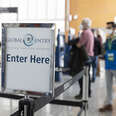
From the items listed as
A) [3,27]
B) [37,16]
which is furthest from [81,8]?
[3,27]

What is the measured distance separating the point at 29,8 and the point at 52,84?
576 centimetres

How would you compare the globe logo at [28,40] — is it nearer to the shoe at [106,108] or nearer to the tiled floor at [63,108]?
the tiled floor at [63,108]

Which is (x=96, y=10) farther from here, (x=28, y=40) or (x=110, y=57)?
(x=28, y=40)

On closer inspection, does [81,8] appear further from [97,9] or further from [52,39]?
[52,39]

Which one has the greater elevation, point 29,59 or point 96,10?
point 96,10

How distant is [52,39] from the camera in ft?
4.88

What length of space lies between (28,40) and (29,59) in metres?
0.12

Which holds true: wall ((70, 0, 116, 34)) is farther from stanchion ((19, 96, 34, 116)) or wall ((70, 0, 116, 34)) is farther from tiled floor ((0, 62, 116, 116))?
stanchion ((19, 96, 34, 116))

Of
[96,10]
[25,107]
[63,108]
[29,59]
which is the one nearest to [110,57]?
[63,108]

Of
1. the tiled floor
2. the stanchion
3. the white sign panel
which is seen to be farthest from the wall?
the stanchion

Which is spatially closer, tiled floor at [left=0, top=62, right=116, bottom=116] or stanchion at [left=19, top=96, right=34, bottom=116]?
stanchion at [left=19, top=96, right=34, bottom=116]

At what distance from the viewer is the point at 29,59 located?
152cm

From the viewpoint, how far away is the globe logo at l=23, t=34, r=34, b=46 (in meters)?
1.52

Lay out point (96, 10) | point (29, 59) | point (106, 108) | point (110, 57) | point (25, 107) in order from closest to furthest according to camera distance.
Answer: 1. point (25, 107)
2. point (29, 59)
3. point (110, 57)
4. point (106, 108)
5. point (96, 10)
